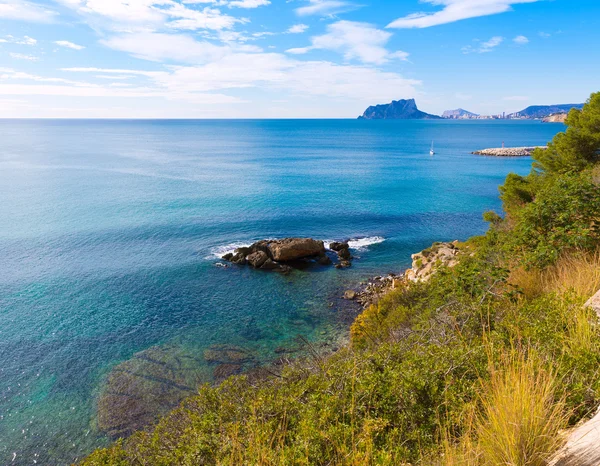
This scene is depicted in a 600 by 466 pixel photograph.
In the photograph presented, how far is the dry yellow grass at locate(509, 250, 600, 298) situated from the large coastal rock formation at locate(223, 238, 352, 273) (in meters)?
26.7

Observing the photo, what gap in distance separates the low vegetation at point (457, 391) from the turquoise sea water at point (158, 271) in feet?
40.8

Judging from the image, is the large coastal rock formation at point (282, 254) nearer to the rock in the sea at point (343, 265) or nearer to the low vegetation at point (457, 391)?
the rock in the sea at point (343, 265)

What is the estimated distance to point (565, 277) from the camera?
29.6ft

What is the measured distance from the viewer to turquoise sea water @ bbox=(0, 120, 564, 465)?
69.6ft

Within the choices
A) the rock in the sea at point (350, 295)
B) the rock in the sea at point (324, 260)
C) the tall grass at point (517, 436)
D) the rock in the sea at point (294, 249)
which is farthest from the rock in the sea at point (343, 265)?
the tall grass at point (517, 436)

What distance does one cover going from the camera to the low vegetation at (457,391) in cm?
433

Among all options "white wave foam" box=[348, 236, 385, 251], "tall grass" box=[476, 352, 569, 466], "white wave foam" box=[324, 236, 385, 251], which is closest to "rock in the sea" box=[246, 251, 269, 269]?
"white wave foam" box=[324, 236, 385, 251]

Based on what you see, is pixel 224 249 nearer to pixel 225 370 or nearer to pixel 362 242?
pixel 362 242

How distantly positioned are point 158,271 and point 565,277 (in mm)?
32417

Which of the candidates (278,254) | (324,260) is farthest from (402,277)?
(278,254)

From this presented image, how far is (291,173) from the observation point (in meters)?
85.8

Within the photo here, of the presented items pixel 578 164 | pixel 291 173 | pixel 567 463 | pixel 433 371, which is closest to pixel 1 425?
pixel 433 371

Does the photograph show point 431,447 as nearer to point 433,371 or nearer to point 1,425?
point 433,371

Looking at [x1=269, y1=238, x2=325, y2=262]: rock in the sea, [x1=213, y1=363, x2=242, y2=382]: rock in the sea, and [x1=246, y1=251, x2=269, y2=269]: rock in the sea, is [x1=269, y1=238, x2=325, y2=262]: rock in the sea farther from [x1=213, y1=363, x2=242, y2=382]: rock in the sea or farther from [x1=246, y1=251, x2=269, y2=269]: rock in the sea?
[x1=213, y1=363, x2=242, y2=382]: rock in the sea
